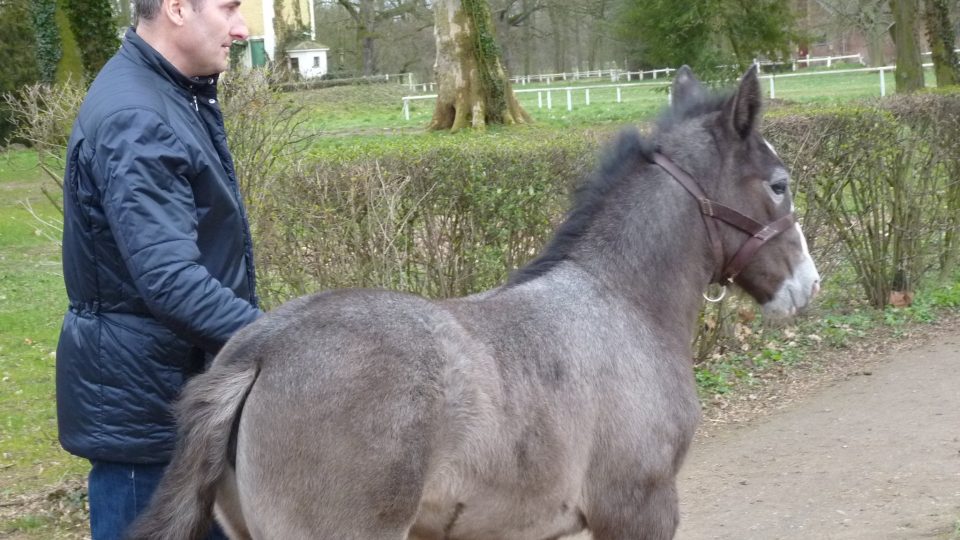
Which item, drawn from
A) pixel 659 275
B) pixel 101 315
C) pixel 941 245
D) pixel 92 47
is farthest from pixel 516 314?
pixel 92 47

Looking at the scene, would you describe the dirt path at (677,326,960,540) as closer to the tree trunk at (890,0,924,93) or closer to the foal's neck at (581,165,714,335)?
the foal's neck at (581,165,714,335)

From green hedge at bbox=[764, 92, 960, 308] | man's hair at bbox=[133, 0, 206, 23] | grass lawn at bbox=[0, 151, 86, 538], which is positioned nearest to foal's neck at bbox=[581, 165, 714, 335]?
man's hair at bbox=[133, 0, 206, 23]

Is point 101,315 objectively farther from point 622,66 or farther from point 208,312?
point 622,66

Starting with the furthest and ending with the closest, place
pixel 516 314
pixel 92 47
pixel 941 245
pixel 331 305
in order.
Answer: pixel 92 47 → pixel 941 245 → pixel 516 314 → pixel 331 305

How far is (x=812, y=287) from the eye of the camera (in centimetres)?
395

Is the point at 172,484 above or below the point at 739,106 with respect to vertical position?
below

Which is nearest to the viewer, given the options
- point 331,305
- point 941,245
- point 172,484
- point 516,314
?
point 172,484

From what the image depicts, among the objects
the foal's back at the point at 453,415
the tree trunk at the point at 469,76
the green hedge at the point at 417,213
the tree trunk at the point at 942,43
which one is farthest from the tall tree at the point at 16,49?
the foal's back at the point at 453,415

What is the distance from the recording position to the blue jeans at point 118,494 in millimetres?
3031

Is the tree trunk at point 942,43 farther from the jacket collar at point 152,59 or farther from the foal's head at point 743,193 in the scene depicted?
the jacket collar at point 152,59

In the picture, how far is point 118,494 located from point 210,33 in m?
1.36

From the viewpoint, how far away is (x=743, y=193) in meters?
3.85

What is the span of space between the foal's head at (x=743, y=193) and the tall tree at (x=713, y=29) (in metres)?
25.9

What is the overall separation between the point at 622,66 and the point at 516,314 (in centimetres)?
5448
